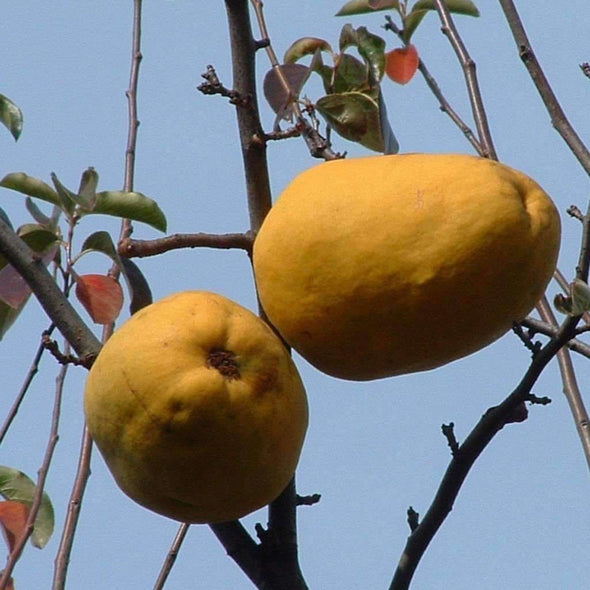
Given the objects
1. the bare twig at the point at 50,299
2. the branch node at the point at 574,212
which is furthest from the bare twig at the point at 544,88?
the bare twig at the point at 50,299

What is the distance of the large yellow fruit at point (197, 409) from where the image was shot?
1.49m

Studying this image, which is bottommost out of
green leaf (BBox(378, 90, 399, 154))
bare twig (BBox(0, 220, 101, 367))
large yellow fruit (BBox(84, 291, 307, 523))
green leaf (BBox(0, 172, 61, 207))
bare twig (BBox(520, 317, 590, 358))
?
large yellow fruit (BBox(84, 291, 307, 523))

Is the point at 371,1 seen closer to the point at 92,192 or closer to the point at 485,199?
the point at 92,192

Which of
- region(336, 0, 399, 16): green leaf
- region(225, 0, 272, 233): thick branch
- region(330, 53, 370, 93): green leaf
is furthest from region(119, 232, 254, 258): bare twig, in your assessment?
region(336, 0, 399, 16): green leaf

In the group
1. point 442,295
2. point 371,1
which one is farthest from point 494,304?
point 371,1

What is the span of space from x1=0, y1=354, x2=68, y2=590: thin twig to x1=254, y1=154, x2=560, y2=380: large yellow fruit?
584mm

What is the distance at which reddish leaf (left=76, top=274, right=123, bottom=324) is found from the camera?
200cm

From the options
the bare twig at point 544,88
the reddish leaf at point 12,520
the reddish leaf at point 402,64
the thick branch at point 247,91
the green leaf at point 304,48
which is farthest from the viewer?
the reddish leaf at point 402,64

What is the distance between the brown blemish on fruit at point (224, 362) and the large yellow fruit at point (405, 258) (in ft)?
0.37

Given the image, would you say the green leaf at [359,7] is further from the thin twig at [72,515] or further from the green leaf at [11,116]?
the thin twig at [72,515]

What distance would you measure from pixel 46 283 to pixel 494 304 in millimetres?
709

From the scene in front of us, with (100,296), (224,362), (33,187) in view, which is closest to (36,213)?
(33,187)

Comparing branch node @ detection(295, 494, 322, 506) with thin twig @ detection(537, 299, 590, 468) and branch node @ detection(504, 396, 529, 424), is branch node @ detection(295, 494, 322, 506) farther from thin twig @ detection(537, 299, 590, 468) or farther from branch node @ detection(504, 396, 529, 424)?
thin twig @ detection(537, 299, 590, 468)

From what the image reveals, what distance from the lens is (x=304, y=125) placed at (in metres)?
2.00
